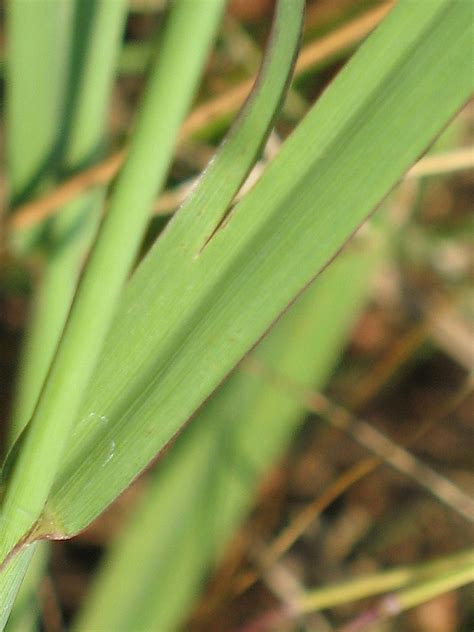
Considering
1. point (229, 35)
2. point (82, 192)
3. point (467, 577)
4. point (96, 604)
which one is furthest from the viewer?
point (229, 35)

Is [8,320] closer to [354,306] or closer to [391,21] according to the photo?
[354,306]

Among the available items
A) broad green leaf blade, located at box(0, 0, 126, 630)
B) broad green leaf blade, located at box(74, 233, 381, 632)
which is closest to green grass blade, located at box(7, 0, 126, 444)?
broad green leaf blade, located at box(0, 0, 126, 630)

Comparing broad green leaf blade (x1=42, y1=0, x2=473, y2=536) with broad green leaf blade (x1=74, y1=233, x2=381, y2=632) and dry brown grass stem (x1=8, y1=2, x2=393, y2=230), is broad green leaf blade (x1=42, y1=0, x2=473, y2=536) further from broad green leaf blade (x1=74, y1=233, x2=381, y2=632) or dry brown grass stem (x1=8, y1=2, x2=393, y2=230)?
broad green leaf blade (x1=74, y1=233, x2=381, y2=632)

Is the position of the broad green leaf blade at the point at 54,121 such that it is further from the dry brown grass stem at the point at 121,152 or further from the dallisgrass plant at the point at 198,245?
the dallisgrass plant at the point at 198,245

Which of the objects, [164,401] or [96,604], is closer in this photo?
[164,401]

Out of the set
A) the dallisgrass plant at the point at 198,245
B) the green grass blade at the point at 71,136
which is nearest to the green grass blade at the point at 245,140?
the dallisgrass plant at the point at 198,245

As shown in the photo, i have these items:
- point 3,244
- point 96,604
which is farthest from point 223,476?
point 3,244

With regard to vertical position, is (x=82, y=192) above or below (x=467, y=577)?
above
